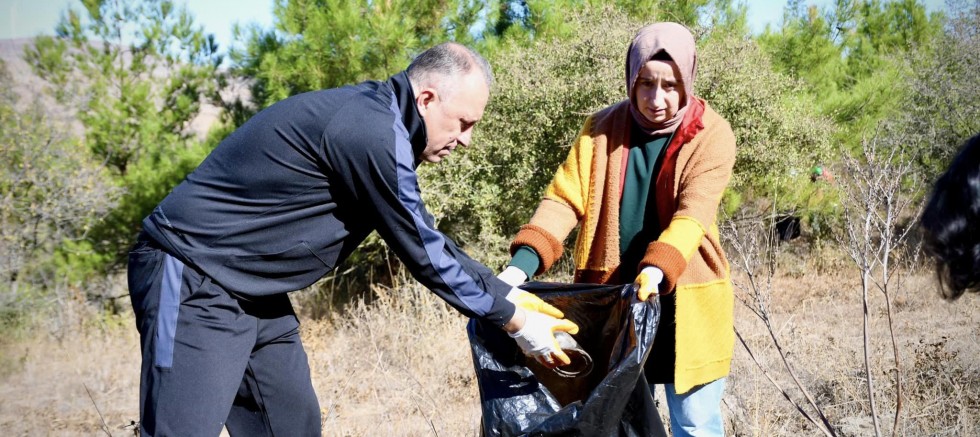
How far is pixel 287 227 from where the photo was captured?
2240mm

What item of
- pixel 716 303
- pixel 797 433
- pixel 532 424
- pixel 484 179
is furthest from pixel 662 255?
pixel 484 179

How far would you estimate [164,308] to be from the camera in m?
2.18

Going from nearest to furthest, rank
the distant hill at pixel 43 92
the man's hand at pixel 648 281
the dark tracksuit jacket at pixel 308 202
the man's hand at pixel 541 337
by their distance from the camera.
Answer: the dark tracksuit jacket at pixel 308 202, the man's hand at pixel 648 281, the man's hand at pixel 541 337, the distant hill at pixel 43 92

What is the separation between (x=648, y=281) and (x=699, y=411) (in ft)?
1.67

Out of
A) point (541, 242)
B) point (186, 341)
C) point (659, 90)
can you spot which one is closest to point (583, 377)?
point (541, 242)

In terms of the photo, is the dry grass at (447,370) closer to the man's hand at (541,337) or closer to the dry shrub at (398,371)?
the dry shrub at (398,371)

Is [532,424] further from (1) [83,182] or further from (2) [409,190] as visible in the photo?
(1) [83,182]

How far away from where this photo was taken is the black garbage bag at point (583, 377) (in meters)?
2.18

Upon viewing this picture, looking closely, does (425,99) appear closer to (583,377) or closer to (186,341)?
(186,341)

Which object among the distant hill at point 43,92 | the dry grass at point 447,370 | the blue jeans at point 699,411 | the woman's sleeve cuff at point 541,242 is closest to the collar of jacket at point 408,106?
the woman's sleeve cuff at point 541,242

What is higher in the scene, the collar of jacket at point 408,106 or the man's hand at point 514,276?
the collar of jacket at point 408,106

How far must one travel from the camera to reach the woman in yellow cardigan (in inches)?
92.7

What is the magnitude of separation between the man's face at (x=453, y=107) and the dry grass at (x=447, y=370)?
1.28 metres

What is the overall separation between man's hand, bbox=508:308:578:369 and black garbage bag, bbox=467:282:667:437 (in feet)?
0.51
